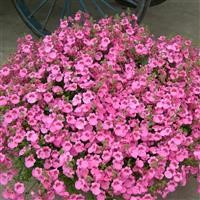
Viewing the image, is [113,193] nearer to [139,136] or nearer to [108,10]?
[139,136]

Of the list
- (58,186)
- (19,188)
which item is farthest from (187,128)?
(19,188)

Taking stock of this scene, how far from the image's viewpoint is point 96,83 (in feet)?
8.67

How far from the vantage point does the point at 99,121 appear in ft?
8.28

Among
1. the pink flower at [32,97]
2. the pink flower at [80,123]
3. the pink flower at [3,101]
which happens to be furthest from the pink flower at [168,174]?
the pink flower at [3,101]

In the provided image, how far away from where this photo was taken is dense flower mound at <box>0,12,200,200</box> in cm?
244

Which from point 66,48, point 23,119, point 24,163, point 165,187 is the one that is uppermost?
point 66,48

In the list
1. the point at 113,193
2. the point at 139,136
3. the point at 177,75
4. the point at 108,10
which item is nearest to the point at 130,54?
the point at 177,75

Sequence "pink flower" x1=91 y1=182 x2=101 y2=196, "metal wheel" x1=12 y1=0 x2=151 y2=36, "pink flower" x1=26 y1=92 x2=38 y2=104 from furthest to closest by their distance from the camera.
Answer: "metal wheel" x1=12 y1=0 x2=151 y2=36 < "pink flower" x1=26 y1=92 x2=38 y2=104 < "pink flower" x1=91 y1=182 x2=101 y2=196

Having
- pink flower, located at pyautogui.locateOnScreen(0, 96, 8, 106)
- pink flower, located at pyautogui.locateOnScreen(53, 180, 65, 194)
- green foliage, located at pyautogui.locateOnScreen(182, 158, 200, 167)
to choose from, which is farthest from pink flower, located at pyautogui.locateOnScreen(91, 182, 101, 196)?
pink flower, located at pyautogui.locateOnScreen(0, 96, 8, 106)

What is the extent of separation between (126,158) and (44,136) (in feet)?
1.13

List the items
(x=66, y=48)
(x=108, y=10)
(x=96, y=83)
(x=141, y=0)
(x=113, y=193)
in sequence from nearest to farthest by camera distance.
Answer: (x=113, y=193) < (x=96, y=83) < (x=66, y=48) < (x=141, y=0) < (x=108, y=10)

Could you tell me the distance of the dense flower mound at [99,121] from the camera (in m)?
2.44

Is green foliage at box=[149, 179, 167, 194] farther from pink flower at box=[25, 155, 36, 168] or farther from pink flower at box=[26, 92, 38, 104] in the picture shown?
pink flower at box=[26, 92, 38, 104]

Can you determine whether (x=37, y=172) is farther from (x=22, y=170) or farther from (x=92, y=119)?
(x=92, y=119)
